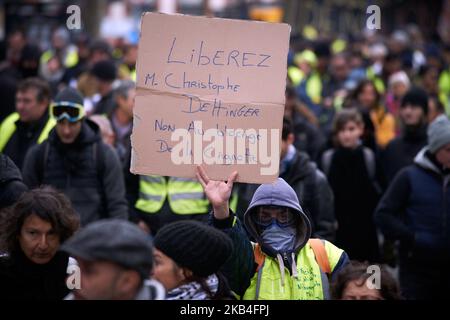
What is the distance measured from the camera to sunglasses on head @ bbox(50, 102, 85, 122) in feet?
Answer: 22.8

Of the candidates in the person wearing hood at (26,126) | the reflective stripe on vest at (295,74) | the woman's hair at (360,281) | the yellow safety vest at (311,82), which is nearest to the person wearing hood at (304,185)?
the person wearing hood at (26,126)

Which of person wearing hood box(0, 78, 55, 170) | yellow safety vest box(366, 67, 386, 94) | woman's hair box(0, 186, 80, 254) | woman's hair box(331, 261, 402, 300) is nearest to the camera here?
woman's hair box(331, 261, 402, 300)

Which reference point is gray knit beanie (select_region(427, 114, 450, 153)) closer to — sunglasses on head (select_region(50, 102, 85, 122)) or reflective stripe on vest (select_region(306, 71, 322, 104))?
sunglasses on head (select_region(50, 102, 85, 122))

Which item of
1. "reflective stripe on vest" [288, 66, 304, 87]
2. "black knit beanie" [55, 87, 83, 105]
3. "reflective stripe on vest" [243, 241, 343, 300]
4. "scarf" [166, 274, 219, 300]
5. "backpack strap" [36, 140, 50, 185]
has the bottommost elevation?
"reflective stripe on vest" [243, 241, 343, 300]

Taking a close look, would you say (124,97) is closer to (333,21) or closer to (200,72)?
(200,72)

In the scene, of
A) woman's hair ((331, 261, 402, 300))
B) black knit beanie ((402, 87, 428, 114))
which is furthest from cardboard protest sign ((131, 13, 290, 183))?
black knit beanie ((402, 87, 428, 114))

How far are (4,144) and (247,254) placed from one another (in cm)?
362

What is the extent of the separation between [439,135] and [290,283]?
2591 mm

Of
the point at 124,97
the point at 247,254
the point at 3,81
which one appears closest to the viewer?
the point at 247,254

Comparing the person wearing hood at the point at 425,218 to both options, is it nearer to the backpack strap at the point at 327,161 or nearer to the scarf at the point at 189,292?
the backpack strap at the point at 327,161

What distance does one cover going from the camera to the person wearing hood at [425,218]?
22.5ft
